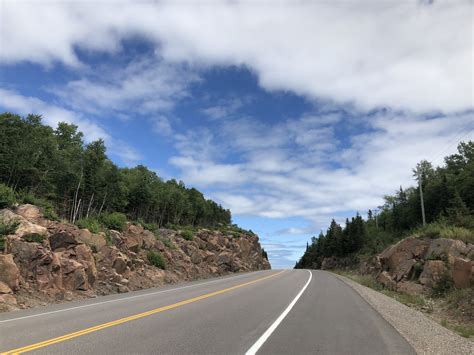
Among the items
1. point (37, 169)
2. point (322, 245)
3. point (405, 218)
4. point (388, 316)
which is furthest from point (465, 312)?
point (322, 245)

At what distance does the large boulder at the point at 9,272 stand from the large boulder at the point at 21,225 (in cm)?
298

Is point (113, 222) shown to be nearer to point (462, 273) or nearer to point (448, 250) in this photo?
point (448, 250)

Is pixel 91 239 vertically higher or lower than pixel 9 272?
higher

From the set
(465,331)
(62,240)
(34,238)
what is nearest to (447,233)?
(465,331)

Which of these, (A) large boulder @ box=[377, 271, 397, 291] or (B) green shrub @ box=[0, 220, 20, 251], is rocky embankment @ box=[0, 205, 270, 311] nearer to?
(B) green shrub @ box=[0, 220, 20, 251]

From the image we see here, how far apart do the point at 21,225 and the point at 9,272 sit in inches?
171

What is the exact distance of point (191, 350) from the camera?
7707 mm

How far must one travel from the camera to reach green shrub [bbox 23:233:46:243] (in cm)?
2042

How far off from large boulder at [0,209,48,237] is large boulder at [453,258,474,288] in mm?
21675

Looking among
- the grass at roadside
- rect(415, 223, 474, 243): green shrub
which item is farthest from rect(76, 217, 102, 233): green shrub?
rect(415, 223, 474, 243): green shrub

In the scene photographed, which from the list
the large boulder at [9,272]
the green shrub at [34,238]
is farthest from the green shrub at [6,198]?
the large boulder at [9,272]

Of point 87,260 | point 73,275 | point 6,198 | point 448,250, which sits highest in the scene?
point 6,198

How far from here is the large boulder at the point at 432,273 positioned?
23.0 m

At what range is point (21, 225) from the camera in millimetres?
20938
